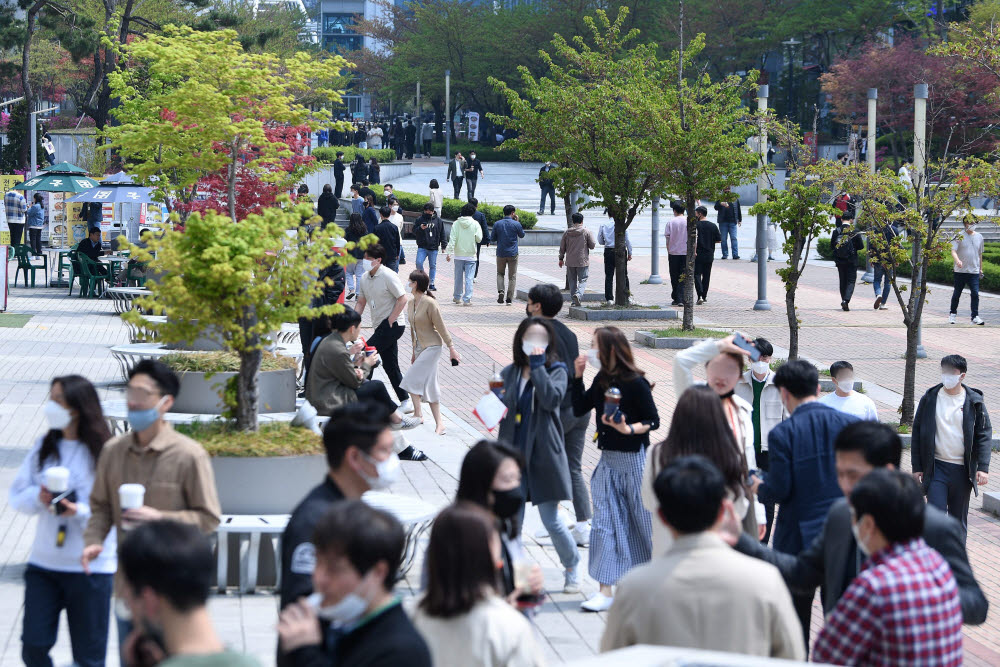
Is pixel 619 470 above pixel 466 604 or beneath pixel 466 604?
beneath

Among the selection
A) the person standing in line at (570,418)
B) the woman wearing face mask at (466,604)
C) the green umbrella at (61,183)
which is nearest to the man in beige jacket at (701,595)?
the woman wearing face mask at (466,604)

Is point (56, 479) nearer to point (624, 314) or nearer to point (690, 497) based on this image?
point (690, 497)

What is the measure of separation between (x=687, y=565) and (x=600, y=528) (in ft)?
11.4

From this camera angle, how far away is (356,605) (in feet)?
10.8

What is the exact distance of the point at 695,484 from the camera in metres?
4.00

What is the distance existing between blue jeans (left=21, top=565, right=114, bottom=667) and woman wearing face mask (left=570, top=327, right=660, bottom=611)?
2.97m

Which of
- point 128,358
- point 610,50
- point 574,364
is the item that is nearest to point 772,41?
point 610,50

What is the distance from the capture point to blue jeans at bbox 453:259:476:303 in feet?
76.0

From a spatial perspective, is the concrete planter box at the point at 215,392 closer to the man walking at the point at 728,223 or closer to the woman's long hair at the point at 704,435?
the woman's long hair at the point at 704,435

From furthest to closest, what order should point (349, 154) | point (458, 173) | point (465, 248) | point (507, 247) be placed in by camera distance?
point (349, 154) → point (458, 173) → point (507, 247) → point (465, 248)

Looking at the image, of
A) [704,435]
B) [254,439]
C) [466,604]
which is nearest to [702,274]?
[254,439]

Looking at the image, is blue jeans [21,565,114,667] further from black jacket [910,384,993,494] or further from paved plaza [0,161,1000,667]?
black jacket [910,384,993,494]

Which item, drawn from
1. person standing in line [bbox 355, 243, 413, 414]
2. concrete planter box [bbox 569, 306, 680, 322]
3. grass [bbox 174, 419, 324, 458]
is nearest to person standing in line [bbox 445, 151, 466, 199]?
concrete planter box [bbox 569, 306, 680, 322]

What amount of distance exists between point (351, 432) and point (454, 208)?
3503 cm
